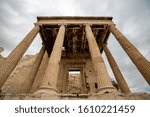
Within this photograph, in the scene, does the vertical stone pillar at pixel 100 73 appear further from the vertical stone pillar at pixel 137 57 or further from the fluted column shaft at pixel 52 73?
the fluted column shaft at pixel 52 73

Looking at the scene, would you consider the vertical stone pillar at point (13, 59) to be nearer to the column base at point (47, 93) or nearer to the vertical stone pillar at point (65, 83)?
the column base at point (47, 93)

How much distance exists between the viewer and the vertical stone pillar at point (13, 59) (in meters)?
8.89

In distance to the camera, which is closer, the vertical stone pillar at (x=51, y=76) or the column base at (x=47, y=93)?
the column base at (x=47, y=93)

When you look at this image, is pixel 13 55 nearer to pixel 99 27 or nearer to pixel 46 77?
pixel 46 77

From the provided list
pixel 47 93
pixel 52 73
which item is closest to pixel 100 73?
pixel 52 73

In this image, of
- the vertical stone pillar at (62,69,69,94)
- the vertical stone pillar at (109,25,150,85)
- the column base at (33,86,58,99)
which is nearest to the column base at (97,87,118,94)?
the column base at (33,86,58,99)

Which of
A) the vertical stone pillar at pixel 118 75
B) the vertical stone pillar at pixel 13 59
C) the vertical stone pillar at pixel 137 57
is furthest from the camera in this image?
the vertical stone pillar at pixel 118 75

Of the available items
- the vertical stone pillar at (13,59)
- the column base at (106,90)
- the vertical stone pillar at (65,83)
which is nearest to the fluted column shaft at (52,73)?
the vertical stone pillar at (13,59)

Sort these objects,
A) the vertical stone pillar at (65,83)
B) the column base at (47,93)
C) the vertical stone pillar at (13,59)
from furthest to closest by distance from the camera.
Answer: the vertical stone pillar at (65,83) → the vertical stone pillar at (13,59) → the column base at (47,93)

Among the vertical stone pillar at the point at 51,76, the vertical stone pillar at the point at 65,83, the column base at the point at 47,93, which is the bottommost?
the column base at the point at 47,93

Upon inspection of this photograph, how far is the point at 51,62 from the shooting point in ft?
34.4

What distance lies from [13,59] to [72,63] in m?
8.93

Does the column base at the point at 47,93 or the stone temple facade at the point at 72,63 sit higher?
A: the stone temple facade at the point at 72,63

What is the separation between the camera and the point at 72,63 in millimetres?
18266
